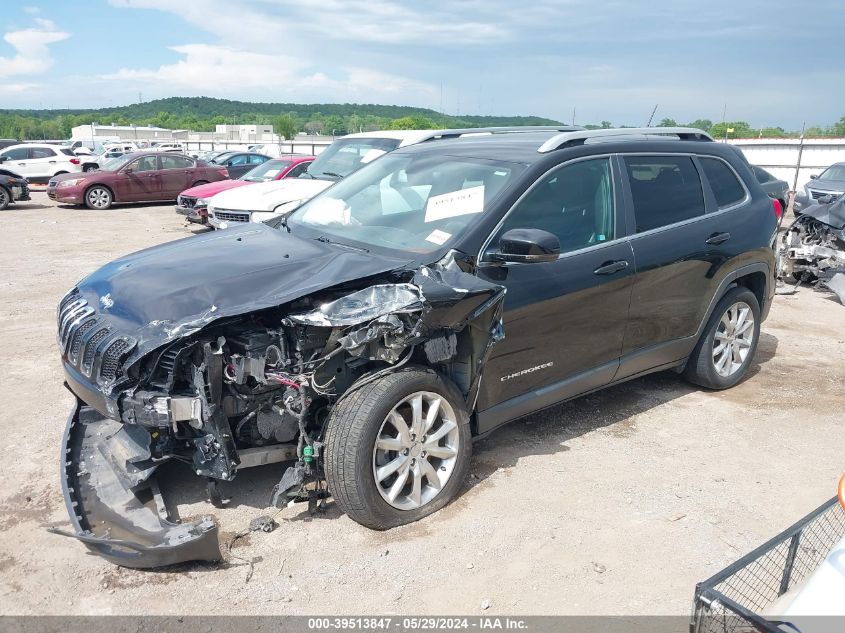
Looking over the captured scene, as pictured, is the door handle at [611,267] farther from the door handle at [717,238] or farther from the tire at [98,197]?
the tire at [98,197]

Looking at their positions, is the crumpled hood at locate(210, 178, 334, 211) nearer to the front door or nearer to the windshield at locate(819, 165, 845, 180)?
the front door

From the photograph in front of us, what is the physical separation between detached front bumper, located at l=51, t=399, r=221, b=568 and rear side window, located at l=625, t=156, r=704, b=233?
10.7 ft

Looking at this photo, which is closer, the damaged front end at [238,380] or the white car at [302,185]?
the damaged front end at [238,380]

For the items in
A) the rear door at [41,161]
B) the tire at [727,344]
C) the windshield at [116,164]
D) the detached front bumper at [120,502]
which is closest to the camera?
the detached front bumper at [120,502]

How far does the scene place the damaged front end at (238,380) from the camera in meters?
3.14

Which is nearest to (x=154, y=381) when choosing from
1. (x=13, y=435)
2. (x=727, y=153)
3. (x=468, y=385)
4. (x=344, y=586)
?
(x=344, y=586)

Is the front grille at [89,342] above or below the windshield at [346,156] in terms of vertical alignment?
below

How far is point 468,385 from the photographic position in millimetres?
3713

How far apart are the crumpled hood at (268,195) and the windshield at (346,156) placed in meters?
0.23

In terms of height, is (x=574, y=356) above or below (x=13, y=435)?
above

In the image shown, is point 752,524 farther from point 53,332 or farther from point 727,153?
point 53,332

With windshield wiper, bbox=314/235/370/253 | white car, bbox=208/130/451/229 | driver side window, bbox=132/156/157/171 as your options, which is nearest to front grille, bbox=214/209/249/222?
white car, bbox=208/130/451/229

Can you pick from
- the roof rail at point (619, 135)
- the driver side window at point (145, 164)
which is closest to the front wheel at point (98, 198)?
the driver side window at point (145, 164)

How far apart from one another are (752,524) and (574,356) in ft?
4.33
